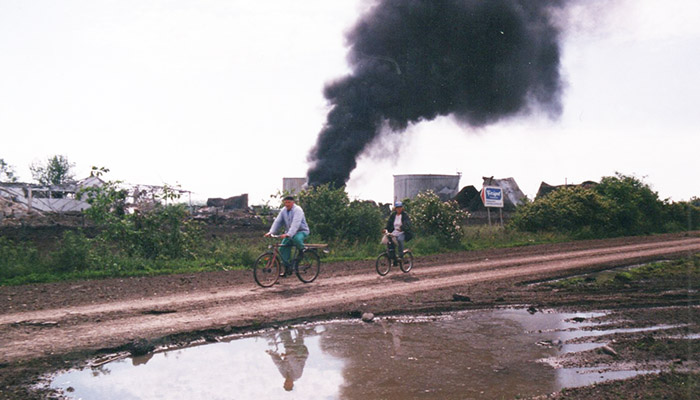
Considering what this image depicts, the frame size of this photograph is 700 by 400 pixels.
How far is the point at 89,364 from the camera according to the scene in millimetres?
6121

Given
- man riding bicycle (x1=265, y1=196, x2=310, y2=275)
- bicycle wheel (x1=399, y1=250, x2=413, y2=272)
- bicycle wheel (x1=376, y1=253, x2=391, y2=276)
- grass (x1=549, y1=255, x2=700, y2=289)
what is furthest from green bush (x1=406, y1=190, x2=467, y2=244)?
man riding bicycle (x1=265, y1=196, x2=310, y2=275)

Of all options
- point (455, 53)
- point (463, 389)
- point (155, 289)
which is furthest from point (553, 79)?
point (463, 389)

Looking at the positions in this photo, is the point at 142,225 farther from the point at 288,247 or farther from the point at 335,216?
the point at 335,216

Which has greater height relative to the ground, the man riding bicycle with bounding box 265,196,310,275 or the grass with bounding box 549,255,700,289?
the man riding bicycle with bounding box 265,196,310,275

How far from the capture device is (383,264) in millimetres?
13727

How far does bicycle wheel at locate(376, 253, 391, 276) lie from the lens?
13523 mm

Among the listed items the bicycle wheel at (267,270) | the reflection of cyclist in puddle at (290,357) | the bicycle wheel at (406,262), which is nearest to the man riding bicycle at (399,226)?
the bicycle wheel at (406,262)

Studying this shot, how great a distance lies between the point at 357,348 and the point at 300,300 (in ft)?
10.3

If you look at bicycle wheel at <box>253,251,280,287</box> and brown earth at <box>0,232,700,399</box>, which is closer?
brown earth at <box>0,232,700,399</box>

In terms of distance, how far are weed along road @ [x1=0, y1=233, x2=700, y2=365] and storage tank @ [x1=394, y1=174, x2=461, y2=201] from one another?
24511mm

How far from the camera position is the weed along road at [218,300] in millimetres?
7195

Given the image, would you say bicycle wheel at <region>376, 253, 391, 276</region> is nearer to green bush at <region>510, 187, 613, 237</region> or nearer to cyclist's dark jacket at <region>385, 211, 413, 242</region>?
cyclist's dark jacket at <region>385, 211, 413, 242</region>

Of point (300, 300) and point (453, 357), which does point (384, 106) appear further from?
point (453, 357)

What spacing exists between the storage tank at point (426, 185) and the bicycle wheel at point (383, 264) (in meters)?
25.8
